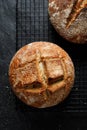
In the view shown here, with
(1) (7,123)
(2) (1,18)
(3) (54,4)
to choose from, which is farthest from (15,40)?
(1) (7,123)

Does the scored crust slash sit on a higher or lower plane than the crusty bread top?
higher

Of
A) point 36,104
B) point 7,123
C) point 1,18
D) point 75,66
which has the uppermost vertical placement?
point 1,18

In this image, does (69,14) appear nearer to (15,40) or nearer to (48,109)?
(15,40)

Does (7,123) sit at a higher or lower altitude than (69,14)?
lower

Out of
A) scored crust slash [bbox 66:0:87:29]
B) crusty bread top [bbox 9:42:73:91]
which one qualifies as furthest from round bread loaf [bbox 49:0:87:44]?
crusty bread top [bbox 9:42:73:91]

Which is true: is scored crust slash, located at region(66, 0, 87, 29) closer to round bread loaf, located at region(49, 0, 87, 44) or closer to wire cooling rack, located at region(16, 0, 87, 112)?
round bread loaf, located at region(49, 0, 87, 44)

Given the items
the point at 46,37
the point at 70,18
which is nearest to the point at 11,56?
the point at 46,37

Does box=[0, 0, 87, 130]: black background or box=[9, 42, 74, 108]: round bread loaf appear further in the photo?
box=[0, 0, 87, 130]: black background

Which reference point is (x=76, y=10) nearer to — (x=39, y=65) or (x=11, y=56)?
(x=39, y=65)
